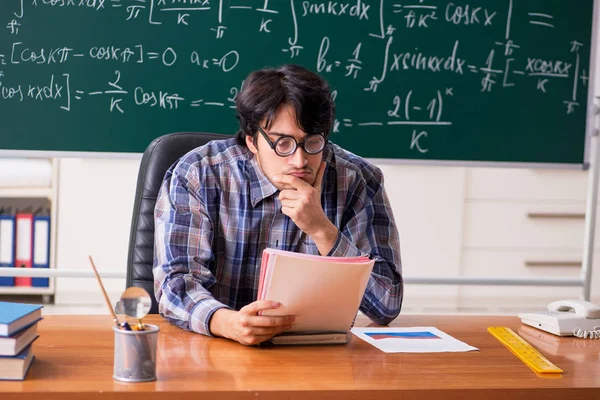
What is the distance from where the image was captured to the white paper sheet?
4.44 feet

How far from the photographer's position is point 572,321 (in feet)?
5.03

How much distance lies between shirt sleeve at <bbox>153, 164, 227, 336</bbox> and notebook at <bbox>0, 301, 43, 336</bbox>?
13.1 inches

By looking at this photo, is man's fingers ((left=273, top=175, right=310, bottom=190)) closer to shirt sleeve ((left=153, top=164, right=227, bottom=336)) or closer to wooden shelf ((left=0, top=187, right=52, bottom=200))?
shirt sleeve ((left=153, top=164, right=227, bottom=336))

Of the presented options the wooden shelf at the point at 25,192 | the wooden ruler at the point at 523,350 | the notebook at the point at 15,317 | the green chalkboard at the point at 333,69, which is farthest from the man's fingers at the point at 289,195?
the wooden shelf at the point at 25,192

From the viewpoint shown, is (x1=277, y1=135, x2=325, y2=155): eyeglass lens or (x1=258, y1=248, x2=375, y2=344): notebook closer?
(x1=258, y1=248, x2=375, y2=344): notebook

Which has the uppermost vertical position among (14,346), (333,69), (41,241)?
(333,69)

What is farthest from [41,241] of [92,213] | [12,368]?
[12,368]

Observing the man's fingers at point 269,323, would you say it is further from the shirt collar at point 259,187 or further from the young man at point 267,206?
the shirt collar at point 259,187

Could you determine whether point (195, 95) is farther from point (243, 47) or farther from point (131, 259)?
point (131, 259)

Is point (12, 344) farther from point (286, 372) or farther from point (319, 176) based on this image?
point (319, 176)

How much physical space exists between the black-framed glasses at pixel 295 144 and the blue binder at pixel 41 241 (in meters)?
1.88

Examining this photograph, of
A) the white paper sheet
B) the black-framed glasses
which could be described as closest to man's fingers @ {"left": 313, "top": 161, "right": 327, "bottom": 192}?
the black-framed glasses

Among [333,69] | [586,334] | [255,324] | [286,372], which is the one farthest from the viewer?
[333,69]

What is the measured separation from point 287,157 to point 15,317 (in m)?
0.70
